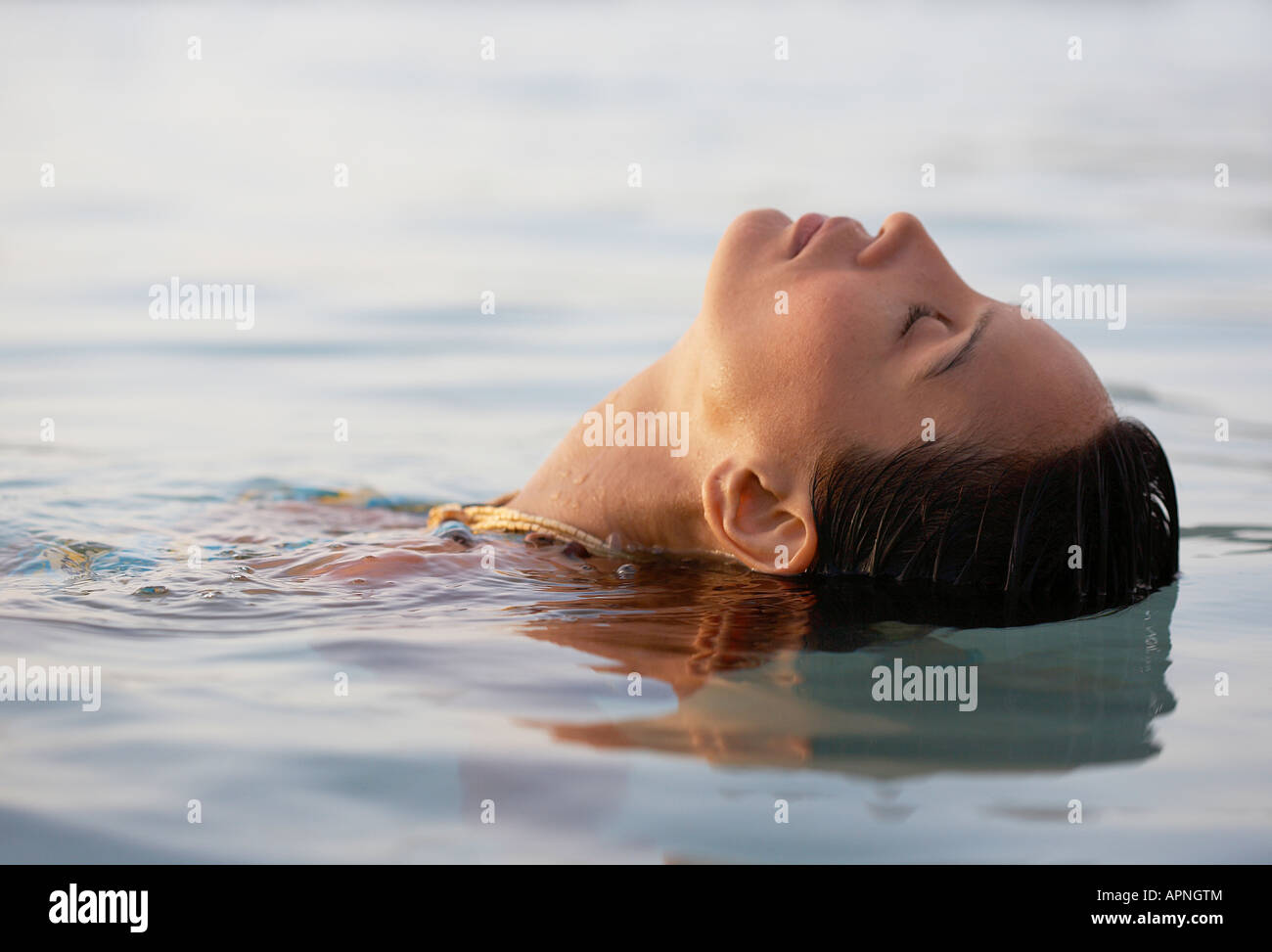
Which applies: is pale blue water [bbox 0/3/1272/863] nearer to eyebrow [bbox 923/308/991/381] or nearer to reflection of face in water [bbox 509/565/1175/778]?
reflection of face in water [bbox 509/565/1175/778]

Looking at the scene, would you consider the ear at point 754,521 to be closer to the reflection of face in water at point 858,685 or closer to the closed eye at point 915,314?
the reflection of face in water at point 858,685

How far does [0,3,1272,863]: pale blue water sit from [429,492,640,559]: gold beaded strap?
9.6 inches

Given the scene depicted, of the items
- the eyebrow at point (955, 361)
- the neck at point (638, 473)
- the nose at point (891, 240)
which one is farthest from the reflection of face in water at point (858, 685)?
the nose at point (891, 240)

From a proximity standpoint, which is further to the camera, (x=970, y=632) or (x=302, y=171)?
(x=302, y=171)

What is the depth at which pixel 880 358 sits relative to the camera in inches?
142

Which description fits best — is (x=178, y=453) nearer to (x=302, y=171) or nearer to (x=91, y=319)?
(x=91, y=319)

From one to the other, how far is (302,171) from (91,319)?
3880mm

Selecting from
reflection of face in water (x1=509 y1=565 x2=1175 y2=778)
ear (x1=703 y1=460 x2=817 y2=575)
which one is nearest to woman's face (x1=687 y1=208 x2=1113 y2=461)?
ear (x1=703 y1=460 x2=817 y2=575)

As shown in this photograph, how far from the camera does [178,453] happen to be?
5848mm

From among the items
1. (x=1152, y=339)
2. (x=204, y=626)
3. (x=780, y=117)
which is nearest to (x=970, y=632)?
(x=204, y=626)

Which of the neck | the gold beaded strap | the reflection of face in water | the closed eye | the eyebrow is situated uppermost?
the closed eye

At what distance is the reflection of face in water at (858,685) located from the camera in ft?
8.61

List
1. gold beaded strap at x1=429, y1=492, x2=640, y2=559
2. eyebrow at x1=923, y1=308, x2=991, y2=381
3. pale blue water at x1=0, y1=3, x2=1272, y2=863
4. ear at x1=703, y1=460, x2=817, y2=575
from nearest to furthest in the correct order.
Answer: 1. pale blue water at x1=0, y1=3, x2=1272, y2=863
2. eyebrow at x1=923, y1=308, x2=991, y2=381
3. ear at x1=703, y1=460, x2=817, y2=575
4. gold beaded strap at x1=429, y1=492, x2=640, y2=559

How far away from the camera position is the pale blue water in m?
2.43
